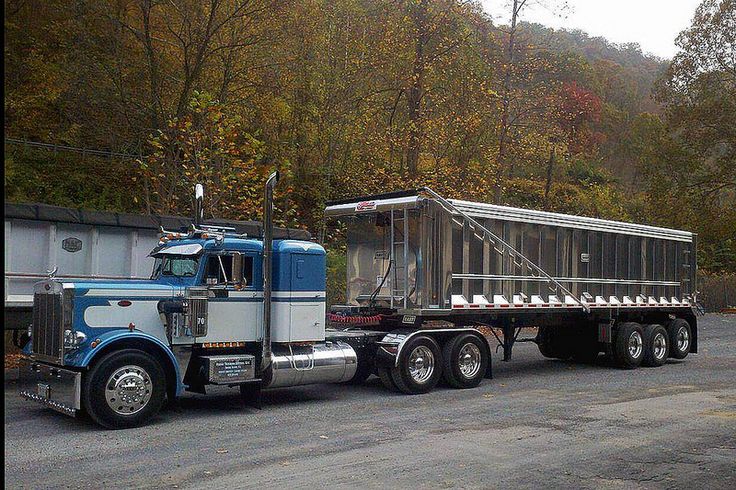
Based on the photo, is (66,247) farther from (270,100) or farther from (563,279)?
(270,100)

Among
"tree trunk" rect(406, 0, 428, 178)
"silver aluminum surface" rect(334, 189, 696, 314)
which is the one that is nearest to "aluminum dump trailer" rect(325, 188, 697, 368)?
"silver aluminum surface" rect(334, 189, 696, 314)

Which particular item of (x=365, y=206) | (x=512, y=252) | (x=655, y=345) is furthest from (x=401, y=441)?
(x=655, y=345)

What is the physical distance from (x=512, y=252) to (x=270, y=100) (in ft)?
40.6

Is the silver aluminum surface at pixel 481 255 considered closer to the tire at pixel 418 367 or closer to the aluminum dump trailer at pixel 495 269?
the aluminum dump trailer at pixel 495 269

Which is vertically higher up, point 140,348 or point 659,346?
point 140,348

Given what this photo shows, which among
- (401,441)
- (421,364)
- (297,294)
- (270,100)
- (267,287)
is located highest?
(270,100)

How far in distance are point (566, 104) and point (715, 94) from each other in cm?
959

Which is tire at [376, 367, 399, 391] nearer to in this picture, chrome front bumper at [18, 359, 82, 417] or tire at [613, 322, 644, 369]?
chrome front bumper at [18, 359, 82, 417]

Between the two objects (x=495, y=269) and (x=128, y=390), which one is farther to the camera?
(x=495, y=269)

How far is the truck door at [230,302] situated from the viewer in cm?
1116

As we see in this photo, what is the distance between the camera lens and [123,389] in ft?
32.6

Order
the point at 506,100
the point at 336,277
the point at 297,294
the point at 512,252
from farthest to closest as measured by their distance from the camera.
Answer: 1. the point at 506,100
2. the point at 336,277
3. the point at 512,252
4. the point at 297,294

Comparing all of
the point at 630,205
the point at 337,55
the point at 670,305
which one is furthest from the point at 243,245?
the point at 630,205

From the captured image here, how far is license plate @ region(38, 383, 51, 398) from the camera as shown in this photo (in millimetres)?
10148
